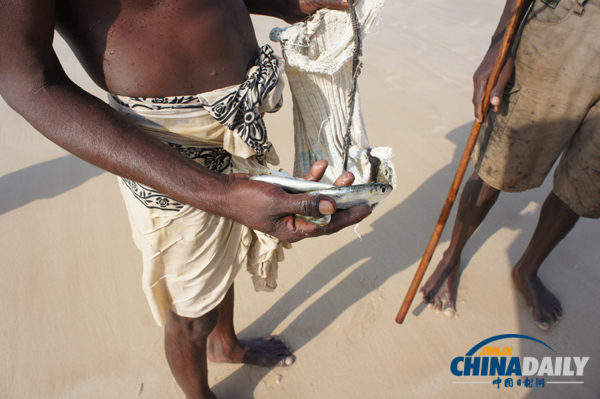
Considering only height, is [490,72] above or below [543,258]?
above

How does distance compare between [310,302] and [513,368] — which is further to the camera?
[310,302]

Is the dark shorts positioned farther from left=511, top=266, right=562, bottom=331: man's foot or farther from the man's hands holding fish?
the man's hands holding fish

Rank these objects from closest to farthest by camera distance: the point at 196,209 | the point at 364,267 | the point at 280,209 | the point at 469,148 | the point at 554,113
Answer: the point at 280,209 < the point at 196,209 < the point at 469,148 < the point at 554,113 < the point at 364,267

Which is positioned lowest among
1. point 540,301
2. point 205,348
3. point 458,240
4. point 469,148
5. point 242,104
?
point 540,301

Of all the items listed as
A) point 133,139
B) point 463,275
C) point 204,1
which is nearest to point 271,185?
point 133,139

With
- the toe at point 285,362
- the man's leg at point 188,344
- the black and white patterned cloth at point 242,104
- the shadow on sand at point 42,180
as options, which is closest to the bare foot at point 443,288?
the toe at point 285,362

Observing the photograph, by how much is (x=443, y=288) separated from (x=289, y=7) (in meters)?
1.86

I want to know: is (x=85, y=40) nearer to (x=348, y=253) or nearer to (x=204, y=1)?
(x=204, y=1)

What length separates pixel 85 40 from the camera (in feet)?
3.34

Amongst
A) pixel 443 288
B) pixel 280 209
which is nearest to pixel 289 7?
pixel 280 209

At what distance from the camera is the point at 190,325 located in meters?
1.42

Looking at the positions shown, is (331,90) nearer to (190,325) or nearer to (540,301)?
(190,325)

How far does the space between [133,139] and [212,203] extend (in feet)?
0.88

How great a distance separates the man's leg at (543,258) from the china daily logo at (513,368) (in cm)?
22
